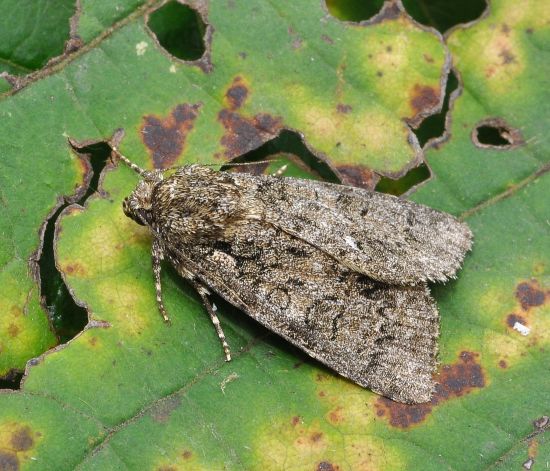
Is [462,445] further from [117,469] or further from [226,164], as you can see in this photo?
[226,164]

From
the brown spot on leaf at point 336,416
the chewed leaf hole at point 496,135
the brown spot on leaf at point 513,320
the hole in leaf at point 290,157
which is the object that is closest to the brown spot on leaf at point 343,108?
the hole in leaf at point 290,157

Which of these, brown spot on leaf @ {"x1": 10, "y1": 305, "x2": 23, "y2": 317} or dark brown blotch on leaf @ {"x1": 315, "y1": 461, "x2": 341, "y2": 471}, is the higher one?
brown spot on leaf @ {"x1": 10, "y1": 305, "x2": 23, "y2": 317}

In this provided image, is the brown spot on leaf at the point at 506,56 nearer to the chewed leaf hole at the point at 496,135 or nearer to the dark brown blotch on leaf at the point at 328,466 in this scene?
the chewed leaf hole at the point at 496,135

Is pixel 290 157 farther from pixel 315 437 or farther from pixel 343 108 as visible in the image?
pixel 315 437

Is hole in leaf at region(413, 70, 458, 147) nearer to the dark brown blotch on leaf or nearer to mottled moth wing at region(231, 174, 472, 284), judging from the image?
mottled moth wing at region(231, 174, 472, 284)

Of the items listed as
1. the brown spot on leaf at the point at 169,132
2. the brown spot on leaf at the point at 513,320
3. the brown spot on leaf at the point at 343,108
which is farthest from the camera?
the brown spot on leaf at the point at 343,108

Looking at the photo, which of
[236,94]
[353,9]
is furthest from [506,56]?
[236,94]

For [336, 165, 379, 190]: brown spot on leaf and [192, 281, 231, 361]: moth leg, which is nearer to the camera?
[192, 281, 231, 361]: moth leg

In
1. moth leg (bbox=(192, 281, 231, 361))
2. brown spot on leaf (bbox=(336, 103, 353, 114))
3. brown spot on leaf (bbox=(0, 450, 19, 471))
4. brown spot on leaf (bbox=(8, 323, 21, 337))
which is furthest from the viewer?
brown spot on leaf (bbox=(336, 103, 353, 114))

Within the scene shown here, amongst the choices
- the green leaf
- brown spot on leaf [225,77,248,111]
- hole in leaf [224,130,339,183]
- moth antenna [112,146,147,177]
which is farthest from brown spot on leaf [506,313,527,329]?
moth antenna [112,146,147,177]
